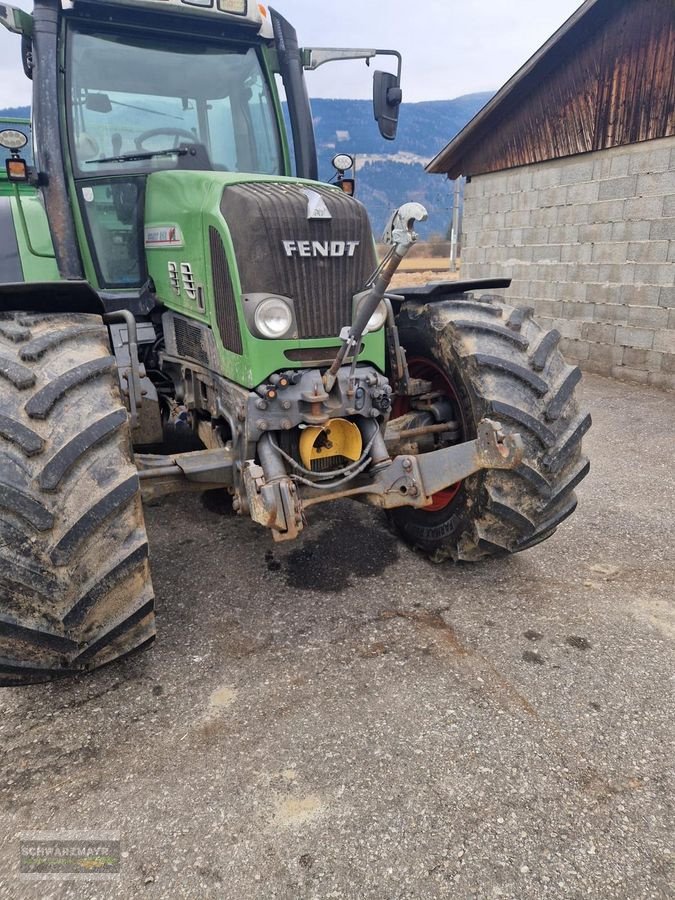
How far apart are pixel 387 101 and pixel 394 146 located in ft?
138

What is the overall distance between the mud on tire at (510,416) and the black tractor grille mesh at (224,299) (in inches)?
42.4

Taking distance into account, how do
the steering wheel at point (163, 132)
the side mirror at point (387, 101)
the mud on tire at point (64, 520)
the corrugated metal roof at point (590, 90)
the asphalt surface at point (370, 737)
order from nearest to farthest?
the asphalt surface at point (370, 737) → the mud on tire at point (64, 520) → the steering wheel at point (163, 132) → the side mirror at point (387, 101) → the corrugated metal roof at point (590, 90)

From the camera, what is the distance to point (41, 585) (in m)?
2.07

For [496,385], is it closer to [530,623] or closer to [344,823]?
[530,623]

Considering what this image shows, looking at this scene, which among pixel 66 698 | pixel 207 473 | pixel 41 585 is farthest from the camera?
pixel 207 473

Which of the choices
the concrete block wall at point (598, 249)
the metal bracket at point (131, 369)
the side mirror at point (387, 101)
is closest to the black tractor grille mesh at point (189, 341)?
the metal bracket at point (131, 369)

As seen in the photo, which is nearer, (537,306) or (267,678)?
(267,678)

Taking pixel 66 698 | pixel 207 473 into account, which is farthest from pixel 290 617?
pixel 66 698

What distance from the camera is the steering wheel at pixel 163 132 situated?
352 centimetres

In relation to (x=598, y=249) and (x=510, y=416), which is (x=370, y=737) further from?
(x=598, y=249)

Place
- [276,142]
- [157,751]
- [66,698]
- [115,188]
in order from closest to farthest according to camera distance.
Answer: [157,751] → [66,698] → [115,188] → [276,142]

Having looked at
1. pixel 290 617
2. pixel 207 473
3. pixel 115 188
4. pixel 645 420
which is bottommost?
pixel 645 420

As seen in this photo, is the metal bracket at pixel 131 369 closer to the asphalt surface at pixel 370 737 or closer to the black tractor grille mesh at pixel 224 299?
the black tractor grille mesh at pixel 224 299

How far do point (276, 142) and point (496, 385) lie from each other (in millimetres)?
2055
